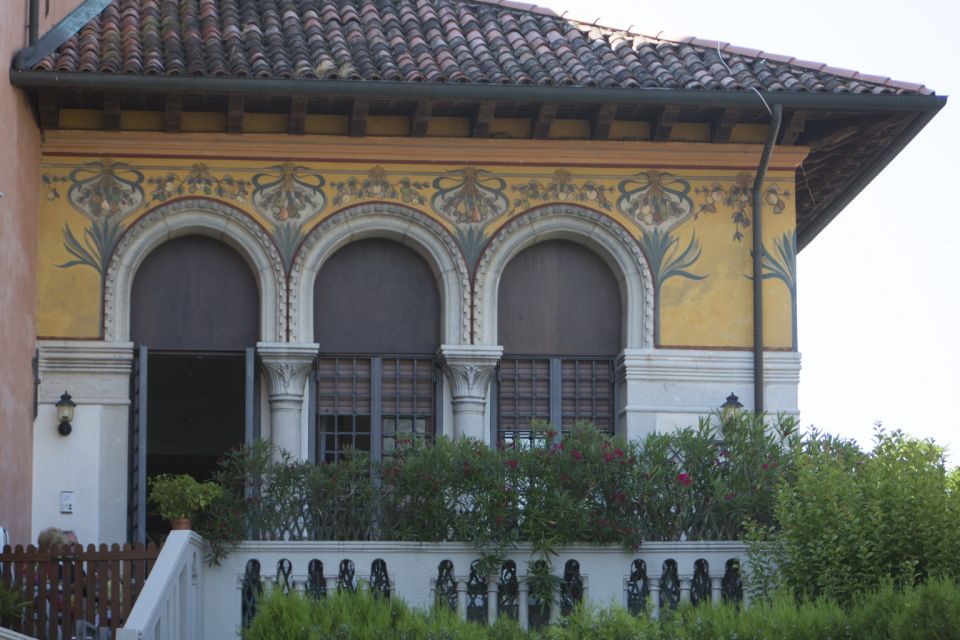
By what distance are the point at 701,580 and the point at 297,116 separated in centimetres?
668

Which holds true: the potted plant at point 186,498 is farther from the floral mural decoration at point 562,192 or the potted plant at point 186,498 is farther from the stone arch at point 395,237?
the floral mural decoration at point 562,192

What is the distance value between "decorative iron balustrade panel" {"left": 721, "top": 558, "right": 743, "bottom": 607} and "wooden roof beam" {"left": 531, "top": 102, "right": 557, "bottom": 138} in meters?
5.64

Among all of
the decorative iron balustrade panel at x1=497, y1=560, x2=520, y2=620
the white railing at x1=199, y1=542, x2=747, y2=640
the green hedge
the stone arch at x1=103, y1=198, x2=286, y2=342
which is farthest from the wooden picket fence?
the stone arch at x1=103, y1=198, x2=286, y2=342

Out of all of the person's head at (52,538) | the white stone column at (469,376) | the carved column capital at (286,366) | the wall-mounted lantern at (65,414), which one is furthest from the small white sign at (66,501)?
the white stone column at (469,376)

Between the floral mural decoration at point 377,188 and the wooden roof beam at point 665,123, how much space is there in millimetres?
2463

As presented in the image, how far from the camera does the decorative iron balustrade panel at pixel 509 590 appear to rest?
14.3 m

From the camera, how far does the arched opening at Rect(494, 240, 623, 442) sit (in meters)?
18.6

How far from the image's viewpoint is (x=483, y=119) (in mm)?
18234

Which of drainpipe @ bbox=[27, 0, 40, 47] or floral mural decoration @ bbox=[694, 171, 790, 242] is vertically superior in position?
drainpipe @ bbox=[27, 0, 40, 47]

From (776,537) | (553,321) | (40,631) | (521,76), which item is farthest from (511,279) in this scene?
(40,631)

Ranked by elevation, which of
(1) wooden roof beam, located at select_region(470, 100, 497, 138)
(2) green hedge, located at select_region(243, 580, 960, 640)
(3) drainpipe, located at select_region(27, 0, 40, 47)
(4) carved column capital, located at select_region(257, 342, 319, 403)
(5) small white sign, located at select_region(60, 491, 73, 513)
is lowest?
(2) green hedge, located at select_region(243, 580, 960, 640)

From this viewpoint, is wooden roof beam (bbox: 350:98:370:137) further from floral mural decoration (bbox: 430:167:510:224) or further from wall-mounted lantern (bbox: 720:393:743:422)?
wall-mounted lantern (bbox: 720:393:743:422)

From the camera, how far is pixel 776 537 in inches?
550

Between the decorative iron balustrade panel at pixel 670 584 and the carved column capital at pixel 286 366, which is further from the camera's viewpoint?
the carved column capital at pixel 286 366
